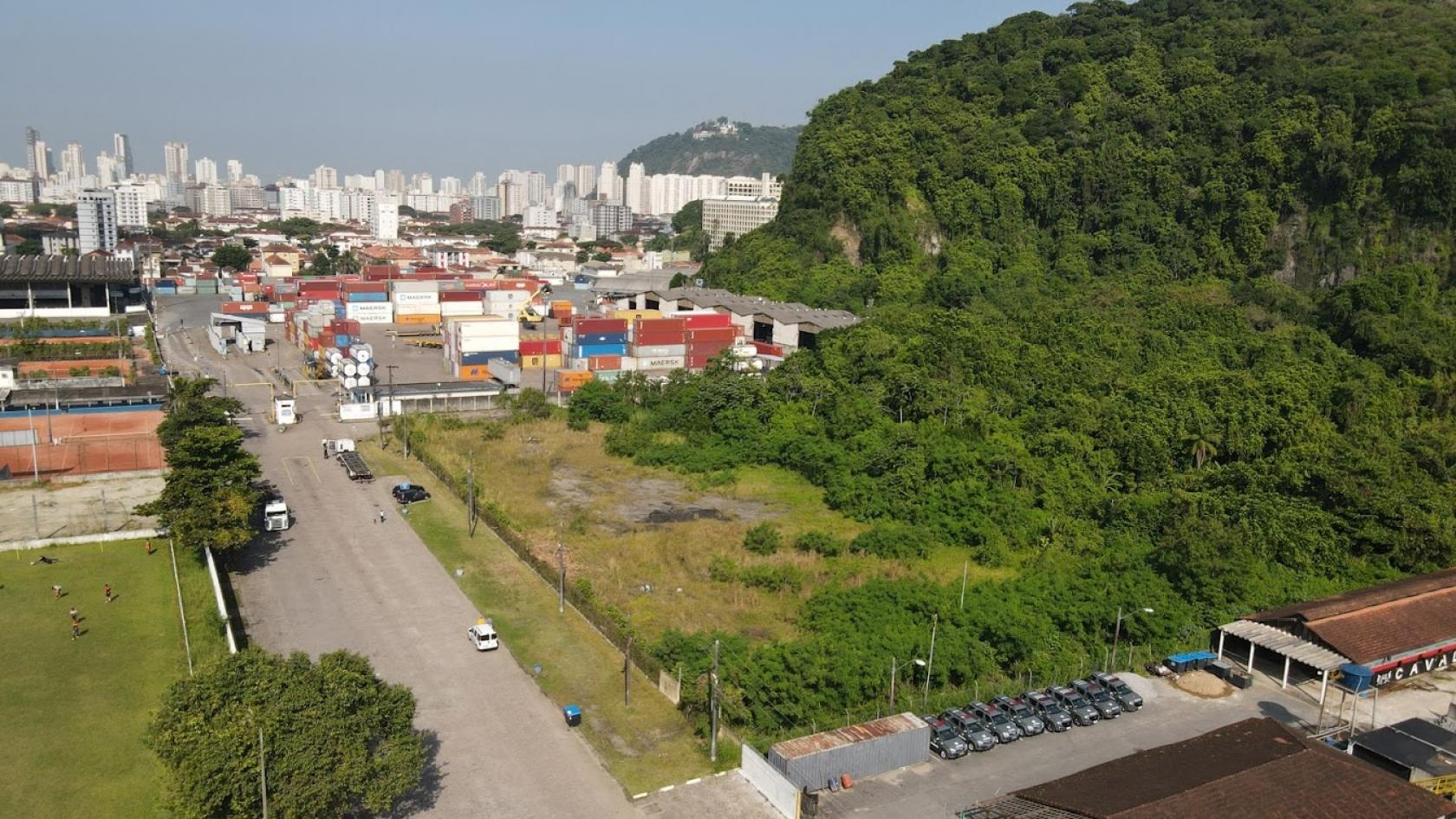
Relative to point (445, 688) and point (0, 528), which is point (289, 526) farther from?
point (445, 688)

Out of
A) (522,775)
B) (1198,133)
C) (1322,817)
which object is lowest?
(522,775)

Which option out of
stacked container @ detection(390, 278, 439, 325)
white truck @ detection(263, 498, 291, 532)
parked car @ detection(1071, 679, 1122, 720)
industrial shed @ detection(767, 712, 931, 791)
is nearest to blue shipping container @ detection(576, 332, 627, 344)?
stacked container @ detection(390, 278, 439, 325)

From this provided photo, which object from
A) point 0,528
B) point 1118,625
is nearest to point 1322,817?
point 1118,625

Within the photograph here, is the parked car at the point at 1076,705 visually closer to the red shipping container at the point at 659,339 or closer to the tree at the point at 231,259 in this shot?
the red shipping container at the point at 659,339

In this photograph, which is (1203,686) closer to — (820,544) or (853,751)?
(853,751)

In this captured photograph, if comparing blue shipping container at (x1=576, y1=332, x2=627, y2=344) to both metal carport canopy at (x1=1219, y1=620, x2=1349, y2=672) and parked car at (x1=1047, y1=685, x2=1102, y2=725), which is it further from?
parked car at (x1=1047, y1=685, x2=1102, y2=725)

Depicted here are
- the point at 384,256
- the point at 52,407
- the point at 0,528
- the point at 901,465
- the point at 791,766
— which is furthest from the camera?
the point at 384,256

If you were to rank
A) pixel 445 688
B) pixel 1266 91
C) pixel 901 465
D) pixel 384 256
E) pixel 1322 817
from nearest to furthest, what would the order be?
pixel 1322 817 → pixel 445 688 → pixel 901 465 → pixel 1266 91 → pixel 384 256
